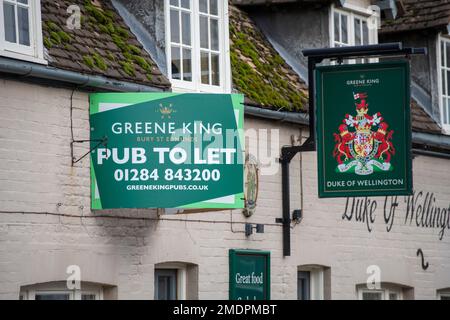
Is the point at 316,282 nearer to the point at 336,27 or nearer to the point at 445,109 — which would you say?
the point at 336,27

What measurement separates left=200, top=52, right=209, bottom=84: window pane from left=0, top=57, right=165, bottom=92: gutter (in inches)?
42.5

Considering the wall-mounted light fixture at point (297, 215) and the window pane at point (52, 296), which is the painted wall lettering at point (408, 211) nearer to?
the wall-mounted light fixture at point (297, 215)

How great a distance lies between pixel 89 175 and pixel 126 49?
1.98 meters

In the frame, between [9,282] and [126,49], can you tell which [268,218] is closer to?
[126,49]

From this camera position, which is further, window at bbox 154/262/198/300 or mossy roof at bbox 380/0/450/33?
mossy roof at bbox 380/0/450/33

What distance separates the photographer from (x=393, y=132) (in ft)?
57.2

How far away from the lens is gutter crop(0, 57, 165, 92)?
1452 centimetres

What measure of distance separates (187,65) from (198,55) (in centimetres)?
19

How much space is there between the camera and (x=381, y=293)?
20906 mm

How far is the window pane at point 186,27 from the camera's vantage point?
17.4 meters

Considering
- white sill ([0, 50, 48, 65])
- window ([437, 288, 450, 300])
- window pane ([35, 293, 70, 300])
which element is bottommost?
window ([437, 288, 450, 300])

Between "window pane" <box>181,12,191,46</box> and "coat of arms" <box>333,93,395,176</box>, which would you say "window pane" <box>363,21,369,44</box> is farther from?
"window pane" <box>181,12,191,46</box>

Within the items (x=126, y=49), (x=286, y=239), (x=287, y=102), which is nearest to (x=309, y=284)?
(x=286, y=239)

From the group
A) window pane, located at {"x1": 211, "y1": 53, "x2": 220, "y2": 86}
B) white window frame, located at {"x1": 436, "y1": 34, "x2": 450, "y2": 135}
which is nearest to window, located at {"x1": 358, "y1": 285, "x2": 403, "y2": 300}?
white window frame, located at {"x1": 436, "y1": 34, "x2": 450, "y2": 135}
